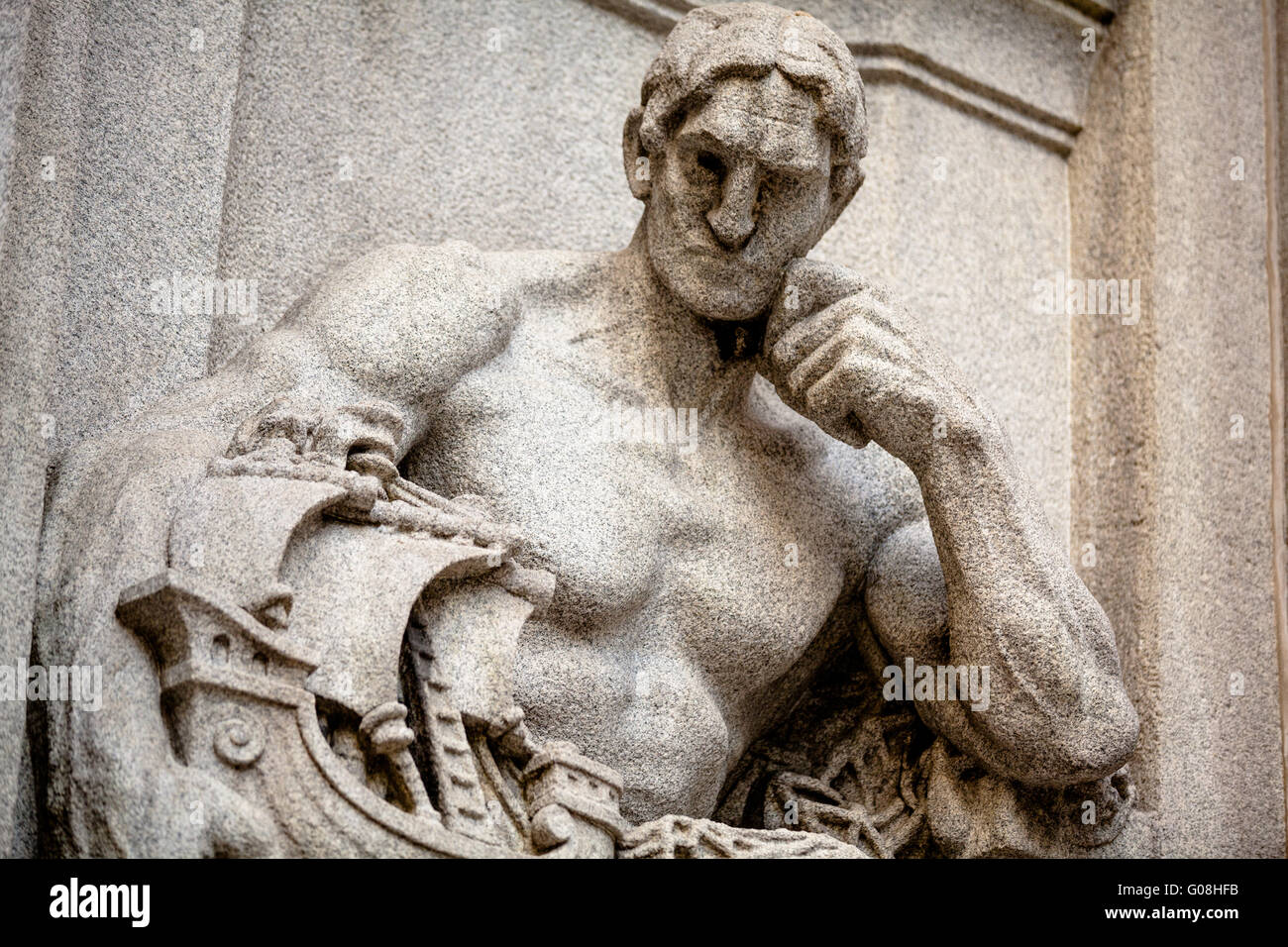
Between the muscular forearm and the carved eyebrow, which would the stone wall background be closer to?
the muscular forearm

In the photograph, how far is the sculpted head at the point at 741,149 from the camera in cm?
376

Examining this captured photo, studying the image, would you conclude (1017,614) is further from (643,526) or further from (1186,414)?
(1186,414)

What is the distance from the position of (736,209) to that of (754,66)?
0.82 ft

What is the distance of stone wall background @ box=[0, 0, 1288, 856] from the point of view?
13.7 ft

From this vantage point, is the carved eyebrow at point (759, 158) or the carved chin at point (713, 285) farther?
the carved chin at point (713, 285)

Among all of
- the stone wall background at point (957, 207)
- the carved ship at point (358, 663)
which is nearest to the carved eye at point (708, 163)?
the carved ship at point (358, 663)

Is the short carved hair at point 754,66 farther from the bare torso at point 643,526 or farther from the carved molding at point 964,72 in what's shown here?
the carved molding at point 964,72

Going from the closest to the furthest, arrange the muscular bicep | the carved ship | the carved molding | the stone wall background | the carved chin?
the carved ship
the muscular bicep
the carved chin
the stone wall background
the carved molding

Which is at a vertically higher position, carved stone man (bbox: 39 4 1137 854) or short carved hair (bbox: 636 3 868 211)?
short carved hair (bbox: 636 3 868 211)

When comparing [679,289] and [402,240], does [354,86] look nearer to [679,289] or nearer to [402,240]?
[402,240]

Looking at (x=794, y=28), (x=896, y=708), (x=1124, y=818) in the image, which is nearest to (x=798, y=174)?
(x=794, y=28)

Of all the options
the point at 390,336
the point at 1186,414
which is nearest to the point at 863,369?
the point at 390,336

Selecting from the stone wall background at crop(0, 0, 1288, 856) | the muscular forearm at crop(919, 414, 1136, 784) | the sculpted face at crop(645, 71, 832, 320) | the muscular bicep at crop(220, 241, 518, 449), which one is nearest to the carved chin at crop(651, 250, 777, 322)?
the sculpted face at crop(645, 71, 832, 320)

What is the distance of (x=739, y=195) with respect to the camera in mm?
3787
